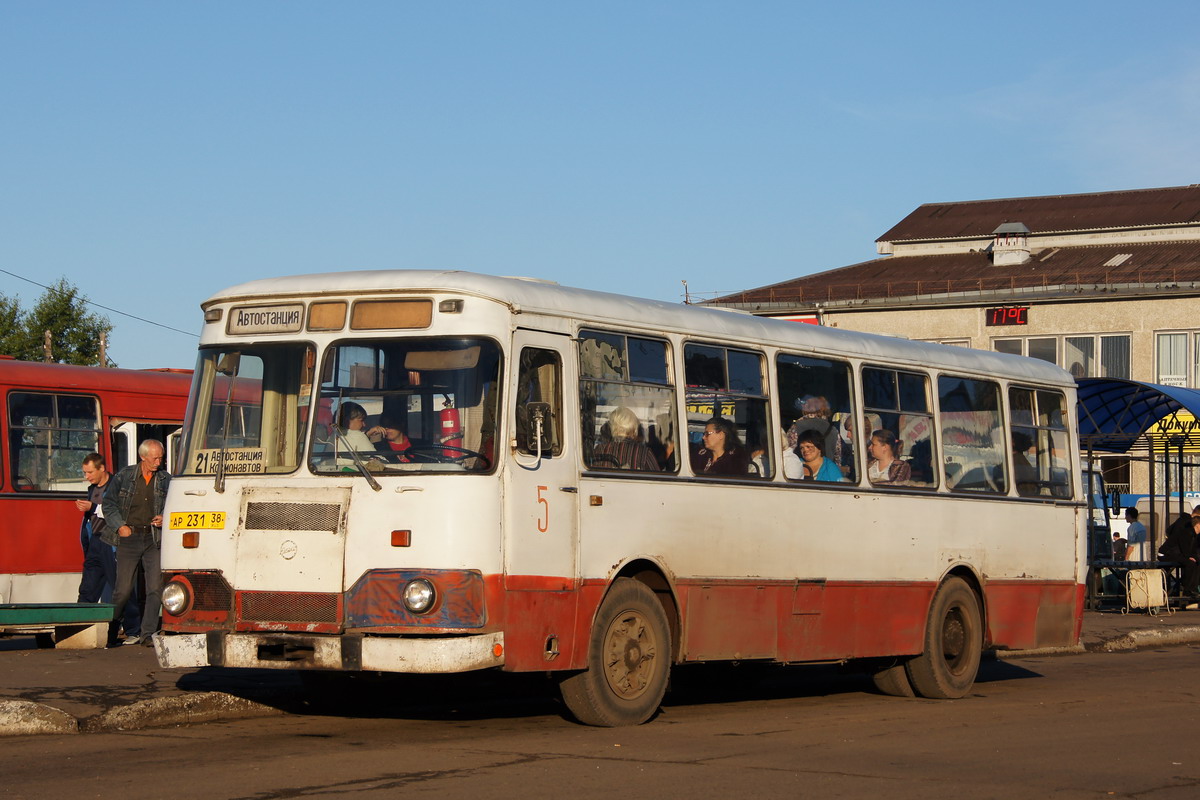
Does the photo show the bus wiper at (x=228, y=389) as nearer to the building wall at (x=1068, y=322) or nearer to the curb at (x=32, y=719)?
the curb at (x=32, y=719)

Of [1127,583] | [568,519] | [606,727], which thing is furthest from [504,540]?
[1127,583]

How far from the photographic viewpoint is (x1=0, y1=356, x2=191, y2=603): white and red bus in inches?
720

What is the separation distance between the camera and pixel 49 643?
54.9ft

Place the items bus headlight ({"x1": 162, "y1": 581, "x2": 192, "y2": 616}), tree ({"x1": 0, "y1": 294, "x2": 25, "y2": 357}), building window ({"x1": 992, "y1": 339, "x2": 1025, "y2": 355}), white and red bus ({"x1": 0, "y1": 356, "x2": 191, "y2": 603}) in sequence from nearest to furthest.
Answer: bus headlight ({"x1": 162, "y1": 581, "x2": 192, "y2": 616}) → white and red bus ({"x1": 0, "y1": 356, "x2": 191, "y2": 603}) → building window ({"x1": 992, "y1": 339, "x2": 1025, "y2": 355}) → tree ({"x1": 0, "y1": 294, "x2": 25, "y2": 357})

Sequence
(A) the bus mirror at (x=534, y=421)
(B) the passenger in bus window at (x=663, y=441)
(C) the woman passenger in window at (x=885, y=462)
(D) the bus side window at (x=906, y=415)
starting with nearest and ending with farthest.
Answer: (A) the bus mirror at (x=534, y=421), (B) the passenger in bus window at (x=663, y=441), (C) the woman passenger in window at (x=885, y=462), (D) the bus side window at (x=906, y=415)

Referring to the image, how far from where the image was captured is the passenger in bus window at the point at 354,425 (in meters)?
10.3

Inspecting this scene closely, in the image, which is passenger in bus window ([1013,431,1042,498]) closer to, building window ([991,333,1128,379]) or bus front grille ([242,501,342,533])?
bus front grille ([242,501,342,533])

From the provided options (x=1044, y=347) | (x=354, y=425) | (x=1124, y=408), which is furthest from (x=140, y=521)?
(x=1044, y=347)

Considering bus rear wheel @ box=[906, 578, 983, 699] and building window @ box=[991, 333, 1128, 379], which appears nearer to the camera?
bus rear wheel @ box=[906, 578, 983, 699]

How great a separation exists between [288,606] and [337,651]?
540 mm

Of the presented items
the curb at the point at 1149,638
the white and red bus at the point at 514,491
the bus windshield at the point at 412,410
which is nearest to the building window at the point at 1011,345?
the curb at the point at 1149,638

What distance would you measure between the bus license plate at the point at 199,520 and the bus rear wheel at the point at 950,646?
21.5ft

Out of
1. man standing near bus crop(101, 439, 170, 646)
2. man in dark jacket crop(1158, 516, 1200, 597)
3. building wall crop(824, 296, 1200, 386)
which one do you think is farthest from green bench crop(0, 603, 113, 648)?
building wall crop(824, 296, 1200, 386)

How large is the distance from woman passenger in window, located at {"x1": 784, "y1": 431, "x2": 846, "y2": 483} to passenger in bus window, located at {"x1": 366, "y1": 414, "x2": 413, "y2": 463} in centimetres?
370
